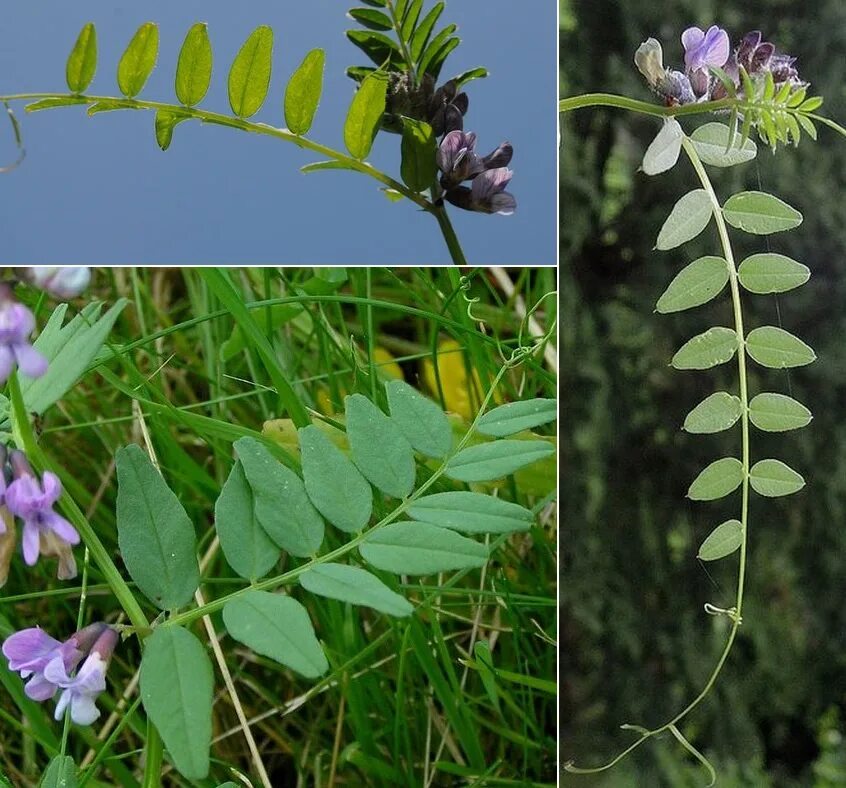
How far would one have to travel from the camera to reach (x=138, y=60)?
0.56m

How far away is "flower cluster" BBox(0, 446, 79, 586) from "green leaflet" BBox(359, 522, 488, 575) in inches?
5.0

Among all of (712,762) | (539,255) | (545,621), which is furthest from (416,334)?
(712,762)

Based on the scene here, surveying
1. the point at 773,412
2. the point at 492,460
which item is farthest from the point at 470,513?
the point at 773,412

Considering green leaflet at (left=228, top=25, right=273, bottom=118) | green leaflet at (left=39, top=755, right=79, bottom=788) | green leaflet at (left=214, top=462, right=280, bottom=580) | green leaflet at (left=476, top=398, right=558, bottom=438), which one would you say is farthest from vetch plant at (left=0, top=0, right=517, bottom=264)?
green leaflet at (left=39, top=755, right=79, bottom=788)

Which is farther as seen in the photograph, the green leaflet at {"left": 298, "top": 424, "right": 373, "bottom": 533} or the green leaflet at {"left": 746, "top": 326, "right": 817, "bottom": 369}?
the green leaflet at {"left": 746, "top": 326, "right": 817, "bottom": 369}

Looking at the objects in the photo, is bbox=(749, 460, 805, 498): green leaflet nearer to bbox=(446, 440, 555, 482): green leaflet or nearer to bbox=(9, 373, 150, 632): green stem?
bbox=(446, 440, 555, 482): green leaflet

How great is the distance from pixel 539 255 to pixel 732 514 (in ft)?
0.65

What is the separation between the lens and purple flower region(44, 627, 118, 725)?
0.43m

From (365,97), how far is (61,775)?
1.24 ft

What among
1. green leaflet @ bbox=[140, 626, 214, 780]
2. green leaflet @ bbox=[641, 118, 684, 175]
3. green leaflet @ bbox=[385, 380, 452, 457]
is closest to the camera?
green leaflet @ bbox=[140, 626, 214, 780]

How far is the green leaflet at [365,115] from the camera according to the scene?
0.56 metres

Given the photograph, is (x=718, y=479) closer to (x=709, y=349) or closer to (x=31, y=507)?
(x=709, y=349)

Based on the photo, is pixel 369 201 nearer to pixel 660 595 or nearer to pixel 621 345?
pixel 621 345

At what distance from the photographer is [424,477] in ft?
1.82
